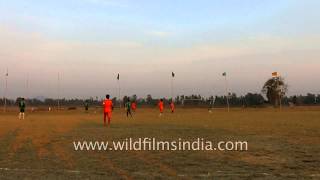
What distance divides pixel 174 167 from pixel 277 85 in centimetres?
11019

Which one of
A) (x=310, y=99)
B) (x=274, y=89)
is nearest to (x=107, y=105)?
(x=274, y=89)

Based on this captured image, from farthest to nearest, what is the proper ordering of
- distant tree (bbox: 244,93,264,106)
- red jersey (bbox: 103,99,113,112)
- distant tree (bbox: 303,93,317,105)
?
distant tree (bbox: 303,93,317,105), distant tree (bbox: 244,93,264,106), red jersey (bbox: 103,99,113,112)

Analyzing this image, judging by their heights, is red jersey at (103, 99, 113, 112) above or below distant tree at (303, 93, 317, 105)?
below

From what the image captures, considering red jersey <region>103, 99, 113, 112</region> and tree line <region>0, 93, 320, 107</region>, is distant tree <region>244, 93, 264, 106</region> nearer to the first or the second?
tree line <region>0, 93, 320, 107</region>

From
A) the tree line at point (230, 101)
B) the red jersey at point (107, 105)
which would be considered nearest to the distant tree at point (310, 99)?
the tree line at point (230, 101)

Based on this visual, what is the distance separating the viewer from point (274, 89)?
11938cm

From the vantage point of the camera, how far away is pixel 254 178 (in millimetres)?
9664

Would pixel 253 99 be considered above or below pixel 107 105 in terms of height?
above

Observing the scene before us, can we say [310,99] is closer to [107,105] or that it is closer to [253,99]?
[253,99]

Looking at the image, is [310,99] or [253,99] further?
[310,99]

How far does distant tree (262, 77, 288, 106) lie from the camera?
11781 cm

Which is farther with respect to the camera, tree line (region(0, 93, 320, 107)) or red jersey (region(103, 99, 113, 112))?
tree line (region(0, 93, 320, 107))

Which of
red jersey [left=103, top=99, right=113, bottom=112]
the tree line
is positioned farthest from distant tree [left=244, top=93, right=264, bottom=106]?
red jersey [left=103, top=99, right=113, bottom=112]

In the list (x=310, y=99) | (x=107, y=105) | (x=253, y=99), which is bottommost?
(x=107, y=105)
